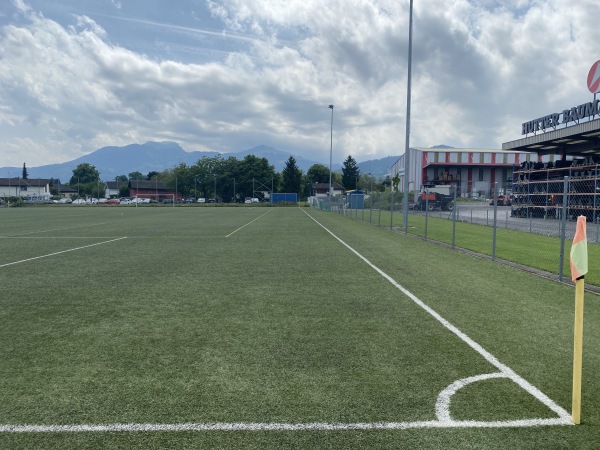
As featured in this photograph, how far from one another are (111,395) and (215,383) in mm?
884

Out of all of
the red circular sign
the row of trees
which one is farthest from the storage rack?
the row of trees

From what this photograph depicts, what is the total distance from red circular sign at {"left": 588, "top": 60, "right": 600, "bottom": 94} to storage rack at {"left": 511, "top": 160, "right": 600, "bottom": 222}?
526 cm

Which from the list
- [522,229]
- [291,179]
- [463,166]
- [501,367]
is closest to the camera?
[501,367]

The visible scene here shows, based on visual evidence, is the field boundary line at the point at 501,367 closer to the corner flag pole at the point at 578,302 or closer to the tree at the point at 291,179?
the corner flag pole at the point at 578,302

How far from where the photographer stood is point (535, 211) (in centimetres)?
3988

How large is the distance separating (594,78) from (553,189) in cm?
977

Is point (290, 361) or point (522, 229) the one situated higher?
point (522, 229)

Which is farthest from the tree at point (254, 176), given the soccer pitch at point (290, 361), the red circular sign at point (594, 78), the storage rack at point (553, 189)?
the soccer pitch at point (290, 361)

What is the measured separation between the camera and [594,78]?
102 feet

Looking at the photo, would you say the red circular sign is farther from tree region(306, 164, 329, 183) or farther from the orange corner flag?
tree region(306, 164, 329, 183)

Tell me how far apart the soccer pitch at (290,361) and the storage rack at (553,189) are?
27.6m

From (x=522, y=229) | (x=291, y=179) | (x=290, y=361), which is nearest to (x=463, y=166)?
(x=291, y=179)

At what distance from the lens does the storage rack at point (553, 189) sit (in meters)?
33.2

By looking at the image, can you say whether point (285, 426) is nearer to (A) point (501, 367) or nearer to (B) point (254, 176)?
(A) point (501, 367)
